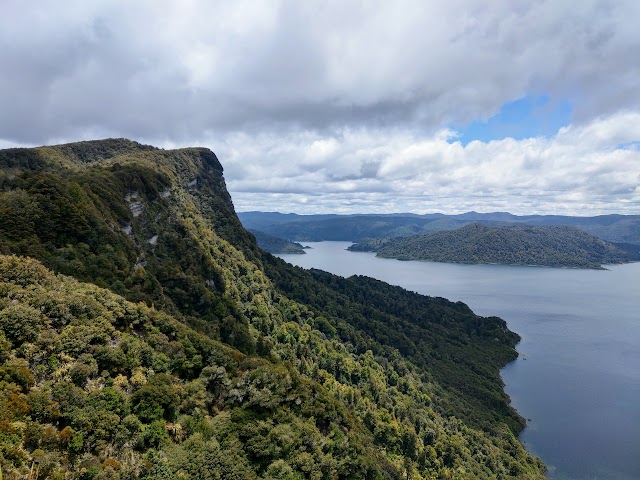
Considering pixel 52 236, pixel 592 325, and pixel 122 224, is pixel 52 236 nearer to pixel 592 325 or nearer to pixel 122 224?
pixel 122 224

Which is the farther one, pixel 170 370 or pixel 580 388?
pixel 580 388

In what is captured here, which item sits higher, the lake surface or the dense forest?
the dense forest

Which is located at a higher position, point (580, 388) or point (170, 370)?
point (170, 370)

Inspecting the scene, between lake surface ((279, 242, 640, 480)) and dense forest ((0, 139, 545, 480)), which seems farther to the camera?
lake surface ((279, 242, 640, 480))

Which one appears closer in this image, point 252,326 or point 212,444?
point 212,444

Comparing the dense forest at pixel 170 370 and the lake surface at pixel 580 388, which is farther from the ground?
the dense forest at pixel 170 370

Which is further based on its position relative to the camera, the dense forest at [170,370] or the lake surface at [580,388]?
the lake surface at [580,388]

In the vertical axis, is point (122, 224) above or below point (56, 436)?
above

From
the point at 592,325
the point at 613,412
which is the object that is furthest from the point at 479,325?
the point at 613,412
